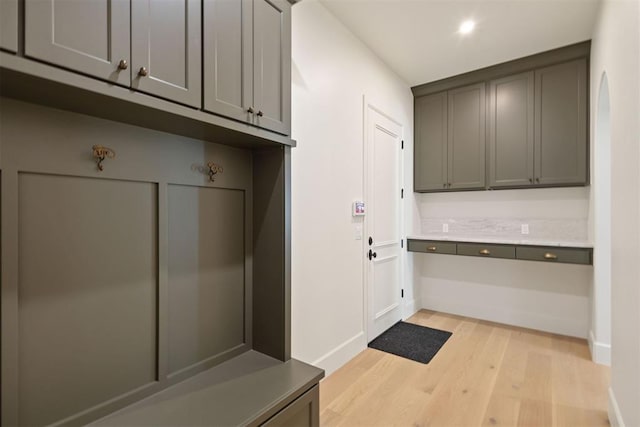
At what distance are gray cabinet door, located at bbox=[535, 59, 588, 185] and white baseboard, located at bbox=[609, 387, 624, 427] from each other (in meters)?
1.94

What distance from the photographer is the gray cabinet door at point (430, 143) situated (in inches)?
146

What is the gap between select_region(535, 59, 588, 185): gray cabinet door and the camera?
116 inches

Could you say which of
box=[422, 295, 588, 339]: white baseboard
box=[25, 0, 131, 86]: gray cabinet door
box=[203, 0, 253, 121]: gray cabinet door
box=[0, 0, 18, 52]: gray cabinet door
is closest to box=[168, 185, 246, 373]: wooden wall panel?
box=[203, 0, 253, 121]: gray cabinet door

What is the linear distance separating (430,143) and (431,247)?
127cm

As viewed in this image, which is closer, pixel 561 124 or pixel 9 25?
pixel 9 25

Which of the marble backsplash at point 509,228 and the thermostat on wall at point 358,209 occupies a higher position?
the thermostat on wall at point 358,209

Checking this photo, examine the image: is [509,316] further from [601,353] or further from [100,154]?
[100,154]

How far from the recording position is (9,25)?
0.73 m

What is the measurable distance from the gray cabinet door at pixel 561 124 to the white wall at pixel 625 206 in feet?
3.79

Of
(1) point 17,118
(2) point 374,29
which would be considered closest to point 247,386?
(1) point 17,118

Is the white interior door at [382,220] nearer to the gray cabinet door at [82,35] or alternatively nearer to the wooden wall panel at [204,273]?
the wooden wall panel at [204,273]

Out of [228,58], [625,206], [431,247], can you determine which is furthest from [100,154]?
[431,247]

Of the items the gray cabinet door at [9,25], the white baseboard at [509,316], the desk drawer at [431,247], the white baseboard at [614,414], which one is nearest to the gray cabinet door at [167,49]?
the gray cabinet door at [9,25]

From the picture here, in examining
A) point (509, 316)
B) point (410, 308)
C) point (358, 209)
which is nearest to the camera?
point (358, 209)
